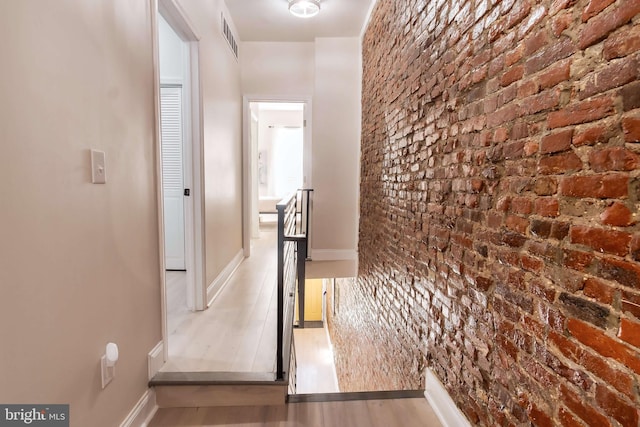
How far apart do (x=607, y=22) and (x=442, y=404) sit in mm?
1719

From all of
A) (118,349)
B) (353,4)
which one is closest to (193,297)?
(118,349)

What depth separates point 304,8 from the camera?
3.26 m

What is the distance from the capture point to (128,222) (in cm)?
144

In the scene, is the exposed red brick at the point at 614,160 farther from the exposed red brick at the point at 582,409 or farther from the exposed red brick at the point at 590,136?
the exposed red brick at the point at 582,409

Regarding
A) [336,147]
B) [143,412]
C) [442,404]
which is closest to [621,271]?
[442,404]

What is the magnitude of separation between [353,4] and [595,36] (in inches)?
122

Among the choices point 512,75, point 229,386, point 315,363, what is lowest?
point 315,363

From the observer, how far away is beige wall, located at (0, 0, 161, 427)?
87 cm

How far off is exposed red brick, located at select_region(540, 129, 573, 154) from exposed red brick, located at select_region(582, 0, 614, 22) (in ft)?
0.95

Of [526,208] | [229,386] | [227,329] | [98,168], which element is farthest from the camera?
[227,329]

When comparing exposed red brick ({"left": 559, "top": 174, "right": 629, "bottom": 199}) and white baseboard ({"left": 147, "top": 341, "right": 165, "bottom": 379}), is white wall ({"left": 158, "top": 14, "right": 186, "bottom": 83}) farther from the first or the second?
exposed red brick ({"left": 559, "top": 174, "right": 629, "bottom": 199})

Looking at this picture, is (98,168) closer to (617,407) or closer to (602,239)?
(602,239)

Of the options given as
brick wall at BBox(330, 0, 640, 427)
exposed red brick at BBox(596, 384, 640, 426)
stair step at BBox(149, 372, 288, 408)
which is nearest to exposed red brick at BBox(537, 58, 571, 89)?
brick wall at BBox(330, 0, 640, 427)

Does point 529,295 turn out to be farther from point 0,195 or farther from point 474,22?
point 0,195
